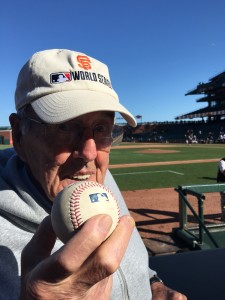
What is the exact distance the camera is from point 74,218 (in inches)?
42.3

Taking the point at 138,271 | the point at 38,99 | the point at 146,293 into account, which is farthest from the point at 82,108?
the point at 146,293

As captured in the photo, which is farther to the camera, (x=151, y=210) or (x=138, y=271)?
(x=151, y=210)

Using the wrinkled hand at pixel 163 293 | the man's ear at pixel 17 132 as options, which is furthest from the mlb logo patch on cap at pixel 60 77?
the wrinkled hand at pixel 163 293

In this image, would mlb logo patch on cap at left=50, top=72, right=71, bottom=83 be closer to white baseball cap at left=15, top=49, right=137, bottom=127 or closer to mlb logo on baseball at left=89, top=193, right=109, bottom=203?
white baseball cap at left=15, top=49, right=137, bottom=127

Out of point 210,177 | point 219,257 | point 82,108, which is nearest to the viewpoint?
point 82,108

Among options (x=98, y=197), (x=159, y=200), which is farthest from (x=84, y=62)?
(x=159, y=200)

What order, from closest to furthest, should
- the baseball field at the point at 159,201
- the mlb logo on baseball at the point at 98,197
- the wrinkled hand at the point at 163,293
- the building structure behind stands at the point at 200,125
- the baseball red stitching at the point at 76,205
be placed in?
the baseball red stitching at the point at 76,205 < the mlb logo on baseball at the point at 98,197 < the wrinkled hand at the point at 163,293 < the baseball field at the point at 159,201 < the building structure behind stands at the point at 200,125

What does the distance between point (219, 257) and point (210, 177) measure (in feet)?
36.6

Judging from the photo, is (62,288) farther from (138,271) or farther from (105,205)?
(138,271)

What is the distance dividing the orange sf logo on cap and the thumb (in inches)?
31.8

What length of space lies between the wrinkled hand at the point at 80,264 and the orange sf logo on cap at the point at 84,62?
0.87 meters

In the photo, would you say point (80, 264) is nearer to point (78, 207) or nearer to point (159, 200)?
point (78, 207)

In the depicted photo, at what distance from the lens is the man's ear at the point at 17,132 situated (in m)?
1.60

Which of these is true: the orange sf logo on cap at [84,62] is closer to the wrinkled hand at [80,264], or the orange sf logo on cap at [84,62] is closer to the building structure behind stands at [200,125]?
the wrinkled hand at [80,264]
